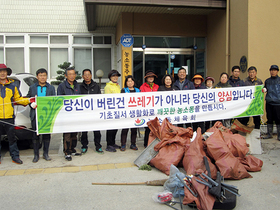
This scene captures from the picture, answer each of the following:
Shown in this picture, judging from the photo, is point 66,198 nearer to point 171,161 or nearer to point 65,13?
point 171,161

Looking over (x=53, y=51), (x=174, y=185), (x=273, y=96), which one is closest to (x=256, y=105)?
(x=273, y=96)

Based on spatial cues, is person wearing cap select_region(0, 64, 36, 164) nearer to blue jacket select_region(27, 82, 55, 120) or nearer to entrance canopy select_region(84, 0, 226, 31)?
blue jacket select_region(27, 82, 55, 120)

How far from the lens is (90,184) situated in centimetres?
438

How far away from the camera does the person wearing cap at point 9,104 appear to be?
5.23 m

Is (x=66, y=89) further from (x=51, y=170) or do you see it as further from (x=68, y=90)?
(x=51, y=170)

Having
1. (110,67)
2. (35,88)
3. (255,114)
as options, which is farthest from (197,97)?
(110,67)

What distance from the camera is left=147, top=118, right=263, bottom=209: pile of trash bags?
3.47 meters

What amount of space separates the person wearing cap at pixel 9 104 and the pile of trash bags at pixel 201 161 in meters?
2.64

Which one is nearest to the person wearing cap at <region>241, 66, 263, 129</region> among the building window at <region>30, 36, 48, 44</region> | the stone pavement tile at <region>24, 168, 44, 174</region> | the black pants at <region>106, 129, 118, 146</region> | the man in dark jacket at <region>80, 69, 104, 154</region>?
the black pants at <region>106, 129, 118, 146</region>

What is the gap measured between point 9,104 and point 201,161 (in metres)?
3.73

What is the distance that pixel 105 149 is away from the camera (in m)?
6.37

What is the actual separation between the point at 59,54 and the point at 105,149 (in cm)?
882

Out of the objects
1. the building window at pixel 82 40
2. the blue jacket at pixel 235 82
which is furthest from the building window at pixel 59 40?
the blue jacket at pixel 235 82

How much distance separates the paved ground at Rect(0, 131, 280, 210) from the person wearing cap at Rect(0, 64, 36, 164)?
432 mm
